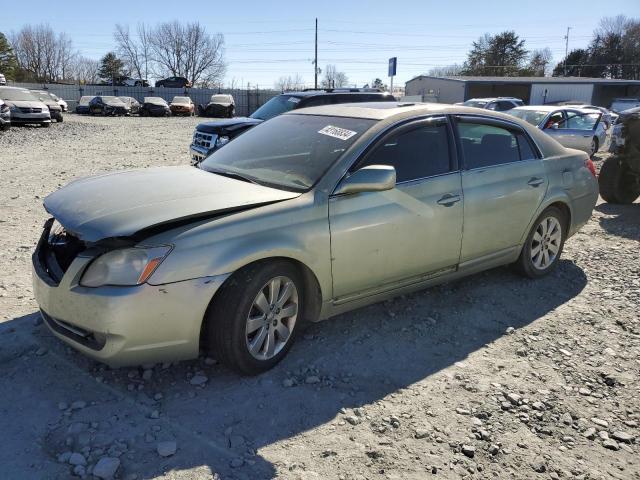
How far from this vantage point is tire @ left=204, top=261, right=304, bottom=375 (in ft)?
10.0

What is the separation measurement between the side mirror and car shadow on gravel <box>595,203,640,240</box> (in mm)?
4731

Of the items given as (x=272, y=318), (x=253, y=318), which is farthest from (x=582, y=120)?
(x=253, y=318)

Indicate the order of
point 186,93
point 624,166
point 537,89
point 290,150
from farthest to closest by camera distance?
point 186,93 → point 537,89 → point 624,166 → point 290,150

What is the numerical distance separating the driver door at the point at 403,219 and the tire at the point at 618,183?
5.78 metres

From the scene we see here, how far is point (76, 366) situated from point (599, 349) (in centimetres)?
353

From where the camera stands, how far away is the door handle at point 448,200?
4.00 meters

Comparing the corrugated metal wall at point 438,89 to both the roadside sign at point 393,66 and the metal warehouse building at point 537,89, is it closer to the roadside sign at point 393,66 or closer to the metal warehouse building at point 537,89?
the metal warehouse building at point 537,89

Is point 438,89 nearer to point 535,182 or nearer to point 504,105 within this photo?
point 504,105

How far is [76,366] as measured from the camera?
3297mm

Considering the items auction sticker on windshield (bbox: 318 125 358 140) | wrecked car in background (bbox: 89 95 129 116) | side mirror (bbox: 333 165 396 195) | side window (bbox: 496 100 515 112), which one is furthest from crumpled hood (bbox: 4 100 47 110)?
side mirror (bbox: 333 165 396 195)

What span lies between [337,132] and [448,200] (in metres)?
0.98

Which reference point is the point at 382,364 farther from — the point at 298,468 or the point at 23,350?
the point at 23,350

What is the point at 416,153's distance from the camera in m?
4.01

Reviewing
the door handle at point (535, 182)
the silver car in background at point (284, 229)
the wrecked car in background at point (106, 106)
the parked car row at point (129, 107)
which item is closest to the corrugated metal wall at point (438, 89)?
the parked car row at point (129, 107)
